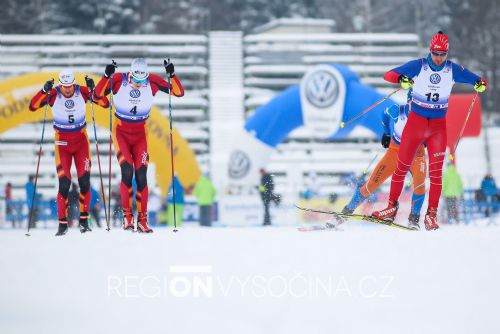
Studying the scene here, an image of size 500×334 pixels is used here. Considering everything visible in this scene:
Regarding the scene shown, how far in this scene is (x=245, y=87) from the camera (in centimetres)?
2852

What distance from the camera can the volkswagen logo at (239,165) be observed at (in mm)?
17406

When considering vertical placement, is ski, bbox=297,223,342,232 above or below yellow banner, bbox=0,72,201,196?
below

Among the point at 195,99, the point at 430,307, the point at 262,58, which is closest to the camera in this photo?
the point at 430,307

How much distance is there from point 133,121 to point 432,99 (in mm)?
2761

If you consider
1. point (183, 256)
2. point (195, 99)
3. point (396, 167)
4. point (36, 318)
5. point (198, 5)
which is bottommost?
point (36, 318)

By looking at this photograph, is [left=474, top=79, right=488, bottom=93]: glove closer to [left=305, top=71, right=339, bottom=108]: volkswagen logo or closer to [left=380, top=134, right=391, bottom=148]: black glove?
[left=380, top=134, right=391, bottom=148]: black glove

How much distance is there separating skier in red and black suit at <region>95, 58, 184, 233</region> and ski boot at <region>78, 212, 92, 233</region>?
0.49m

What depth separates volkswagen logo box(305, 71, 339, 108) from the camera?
16.1 m

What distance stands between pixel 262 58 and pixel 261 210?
1233 cm

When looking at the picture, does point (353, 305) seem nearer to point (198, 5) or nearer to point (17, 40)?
point (17, 40)

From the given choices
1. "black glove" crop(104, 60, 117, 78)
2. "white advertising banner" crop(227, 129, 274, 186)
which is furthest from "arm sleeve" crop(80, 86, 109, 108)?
"white advertising banner" crop(227, 129, 274, 186)

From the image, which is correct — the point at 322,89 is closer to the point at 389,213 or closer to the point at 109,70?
the point at 389,213

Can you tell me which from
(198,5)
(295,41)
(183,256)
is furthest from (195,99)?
(183,256)

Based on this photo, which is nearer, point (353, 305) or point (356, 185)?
point (353, 305)
